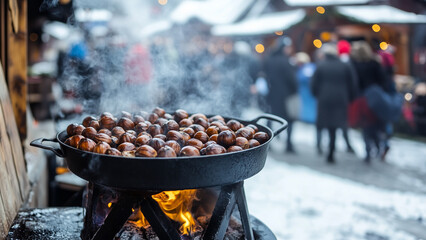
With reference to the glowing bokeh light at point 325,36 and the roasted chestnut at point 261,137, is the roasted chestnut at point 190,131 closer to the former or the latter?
the roasted chestnut at point 261,137

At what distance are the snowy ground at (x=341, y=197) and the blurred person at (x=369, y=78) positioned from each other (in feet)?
1.54

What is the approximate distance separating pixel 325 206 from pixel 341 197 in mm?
499

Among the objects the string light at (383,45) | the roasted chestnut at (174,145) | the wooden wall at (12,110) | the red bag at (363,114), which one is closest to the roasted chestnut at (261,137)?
the roasted chestnut at (174,145)

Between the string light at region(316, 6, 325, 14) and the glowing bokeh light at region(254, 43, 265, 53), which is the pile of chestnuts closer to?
the string light at region(316, 6, 325, 14)

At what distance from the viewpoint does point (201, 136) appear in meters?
2.51

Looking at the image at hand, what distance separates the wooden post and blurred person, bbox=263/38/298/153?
223 inches

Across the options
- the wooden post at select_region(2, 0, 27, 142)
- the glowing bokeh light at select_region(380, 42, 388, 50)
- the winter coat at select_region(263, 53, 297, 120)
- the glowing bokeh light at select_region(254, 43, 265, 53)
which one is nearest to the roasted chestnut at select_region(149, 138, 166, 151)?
the wooden post at select_region(2, 0, 27, 142)

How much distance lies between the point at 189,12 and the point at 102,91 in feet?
16.0

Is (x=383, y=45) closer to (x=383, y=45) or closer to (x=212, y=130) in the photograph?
(x=383, y=45)

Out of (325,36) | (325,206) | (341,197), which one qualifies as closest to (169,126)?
(325,206)

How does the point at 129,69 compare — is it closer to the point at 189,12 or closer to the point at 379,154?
the point at 189,12

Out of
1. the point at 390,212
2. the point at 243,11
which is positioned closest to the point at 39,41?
the point at 243,11

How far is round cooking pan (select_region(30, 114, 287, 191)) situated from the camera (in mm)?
1945

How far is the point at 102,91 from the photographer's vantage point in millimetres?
9336
